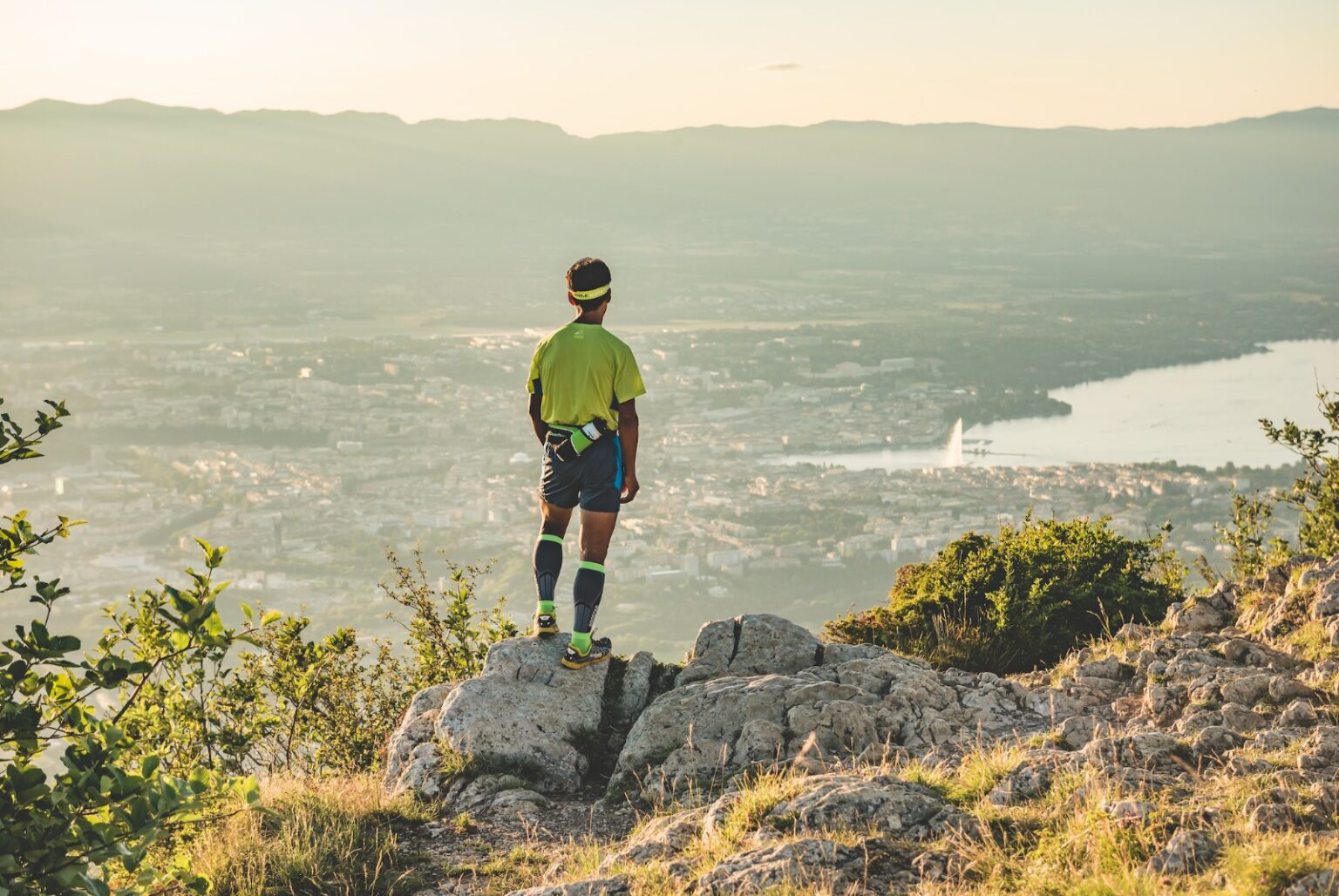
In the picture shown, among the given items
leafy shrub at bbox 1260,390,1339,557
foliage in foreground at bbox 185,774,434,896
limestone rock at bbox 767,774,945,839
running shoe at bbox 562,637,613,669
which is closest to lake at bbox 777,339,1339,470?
leafy shrub at bbox 1260,390,1339,557

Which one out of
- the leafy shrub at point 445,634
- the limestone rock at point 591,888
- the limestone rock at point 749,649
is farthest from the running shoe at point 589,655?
the limestone rock at point 591,888

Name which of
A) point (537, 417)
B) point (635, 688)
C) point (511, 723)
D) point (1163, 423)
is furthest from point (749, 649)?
point (1163, 423)

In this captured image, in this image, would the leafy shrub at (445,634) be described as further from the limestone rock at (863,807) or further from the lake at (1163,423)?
the lake at (1163,423)

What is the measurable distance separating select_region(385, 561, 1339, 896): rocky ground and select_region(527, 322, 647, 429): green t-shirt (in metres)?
1.63

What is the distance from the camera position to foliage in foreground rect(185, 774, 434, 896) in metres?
5.34

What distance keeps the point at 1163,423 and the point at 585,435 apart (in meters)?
71.8

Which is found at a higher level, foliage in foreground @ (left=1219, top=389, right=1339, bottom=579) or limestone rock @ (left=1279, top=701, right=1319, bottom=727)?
foliage in foreground @ (left=1219, top=389, right=1339, bottom=579)

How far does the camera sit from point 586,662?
302 inches

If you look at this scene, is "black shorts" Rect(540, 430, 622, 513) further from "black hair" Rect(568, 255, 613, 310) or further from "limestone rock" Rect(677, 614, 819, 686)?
"limestone rock" Rect(677, 614, 819, 686)

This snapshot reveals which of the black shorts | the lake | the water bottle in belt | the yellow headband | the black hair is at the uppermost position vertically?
the black hair

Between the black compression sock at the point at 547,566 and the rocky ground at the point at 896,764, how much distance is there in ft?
1.03

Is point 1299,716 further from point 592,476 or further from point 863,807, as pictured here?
point 592,476

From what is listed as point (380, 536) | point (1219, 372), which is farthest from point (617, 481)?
point (1219, 372)

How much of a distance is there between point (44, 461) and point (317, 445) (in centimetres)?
1828
